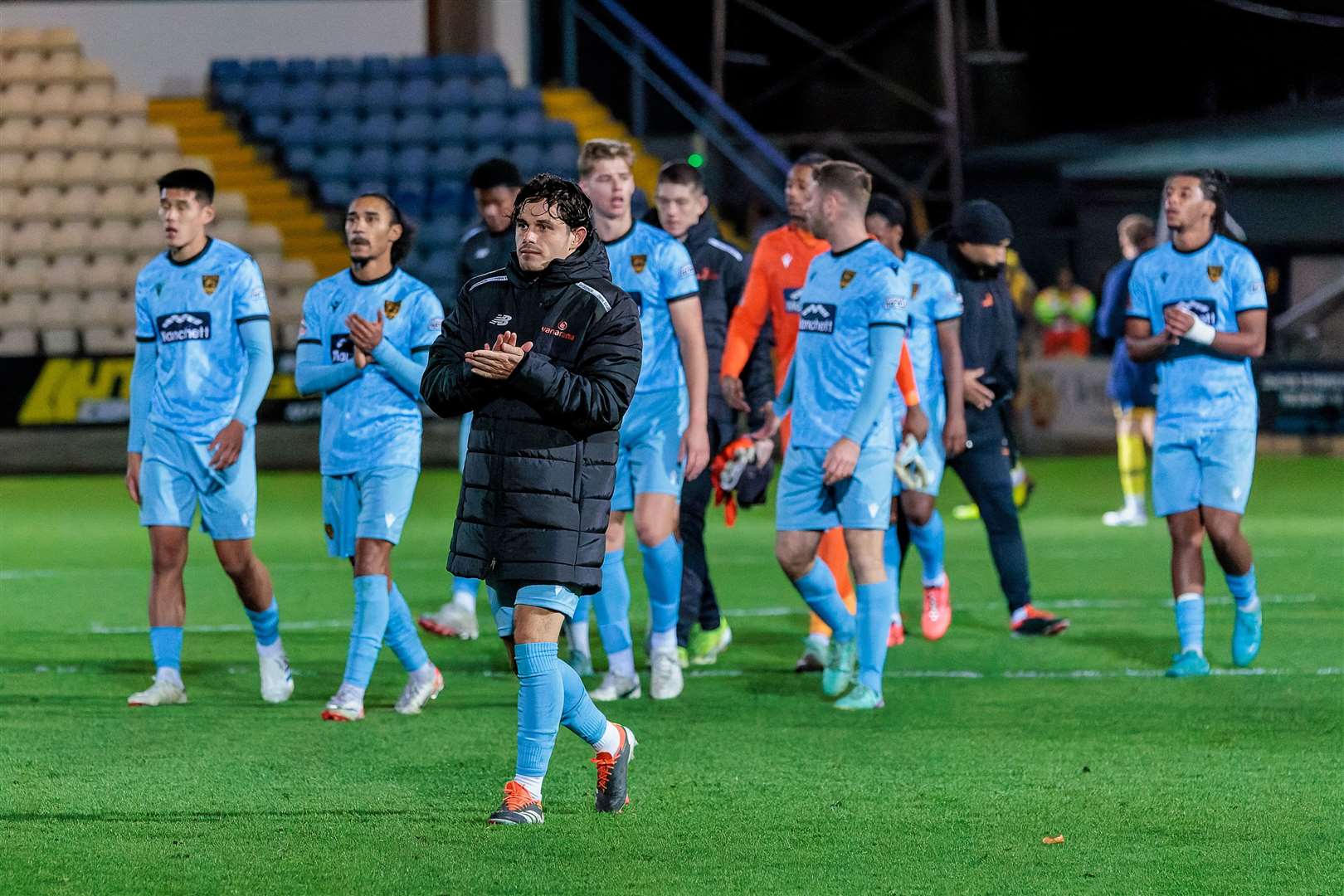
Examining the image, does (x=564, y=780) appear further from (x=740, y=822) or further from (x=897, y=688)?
(x=897, y=688)

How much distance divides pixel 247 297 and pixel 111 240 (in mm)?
14853

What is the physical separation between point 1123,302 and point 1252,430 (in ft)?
15.7

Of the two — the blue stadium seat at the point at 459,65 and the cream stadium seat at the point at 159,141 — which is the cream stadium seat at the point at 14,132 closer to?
the cream stadium seat at the point at 159,141

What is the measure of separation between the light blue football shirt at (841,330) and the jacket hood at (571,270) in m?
1.72

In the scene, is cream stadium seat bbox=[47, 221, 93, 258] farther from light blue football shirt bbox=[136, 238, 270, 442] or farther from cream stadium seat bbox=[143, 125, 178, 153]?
light blue football shirt bbox=[136, 238, 270, 442]

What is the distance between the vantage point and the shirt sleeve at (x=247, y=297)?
22.0 feet

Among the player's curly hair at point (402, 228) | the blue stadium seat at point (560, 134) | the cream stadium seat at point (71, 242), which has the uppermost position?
the blue stadium seat at point (560, 134)

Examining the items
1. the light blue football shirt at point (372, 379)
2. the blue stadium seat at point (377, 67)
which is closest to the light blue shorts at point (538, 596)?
the light blue football shirt at point (372, 379)

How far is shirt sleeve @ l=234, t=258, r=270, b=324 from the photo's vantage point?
6.70m

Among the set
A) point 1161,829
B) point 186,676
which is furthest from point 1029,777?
point 186,676

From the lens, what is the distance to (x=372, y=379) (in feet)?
21.7

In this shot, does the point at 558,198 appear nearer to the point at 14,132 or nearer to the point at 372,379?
the point at 372,379

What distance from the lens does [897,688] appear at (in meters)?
7.13

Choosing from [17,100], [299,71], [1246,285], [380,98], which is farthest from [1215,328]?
[17,100]
